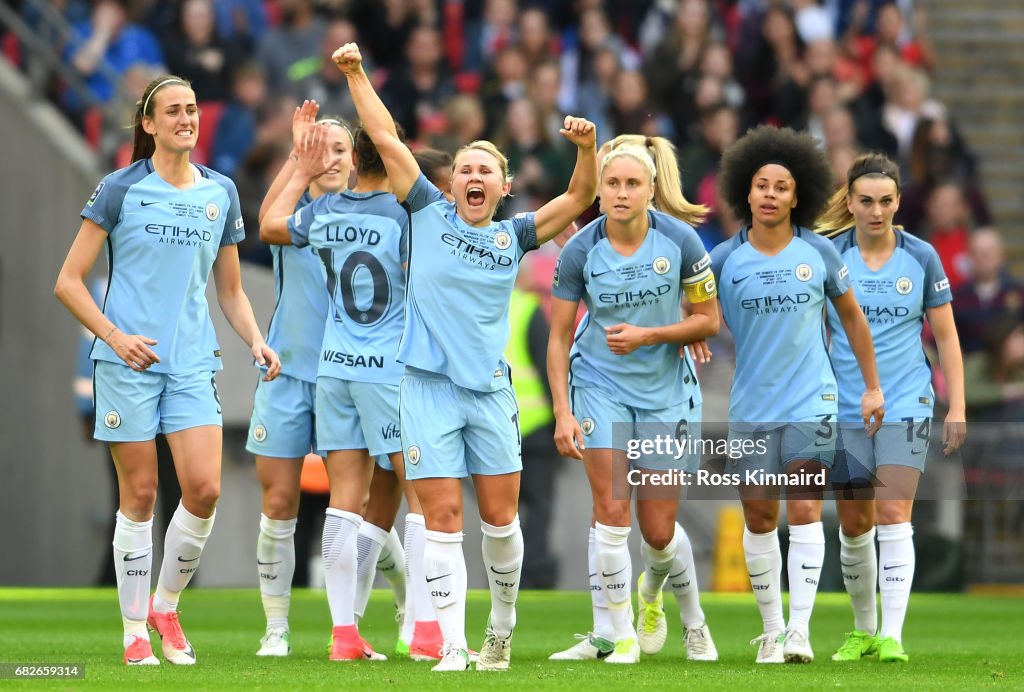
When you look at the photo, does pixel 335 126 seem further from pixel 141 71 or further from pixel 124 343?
pixel 141 71

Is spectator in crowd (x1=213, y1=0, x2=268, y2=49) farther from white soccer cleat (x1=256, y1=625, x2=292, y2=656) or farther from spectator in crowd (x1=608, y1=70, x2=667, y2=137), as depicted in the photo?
white soccer cleat (x1=256, y1=625, x2=292, y2=656)

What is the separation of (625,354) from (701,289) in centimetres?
46

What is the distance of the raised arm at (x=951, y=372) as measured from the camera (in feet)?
28.1

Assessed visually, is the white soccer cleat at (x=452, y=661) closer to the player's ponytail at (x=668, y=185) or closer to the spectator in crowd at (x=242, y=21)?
the player's ponytail at (x=668, y=185)

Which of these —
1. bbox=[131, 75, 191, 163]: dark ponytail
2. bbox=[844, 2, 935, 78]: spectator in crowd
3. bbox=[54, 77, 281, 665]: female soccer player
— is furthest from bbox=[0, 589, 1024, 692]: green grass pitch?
bbox=[844, 2, 935, 78]: spectator in crowd

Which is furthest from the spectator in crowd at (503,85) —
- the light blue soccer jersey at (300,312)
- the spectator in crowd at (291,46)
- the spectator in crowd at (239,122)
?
the light blue soccer jersey at (300,312)

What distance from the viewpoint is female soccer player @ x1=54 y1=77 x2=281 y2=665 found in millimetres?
7820

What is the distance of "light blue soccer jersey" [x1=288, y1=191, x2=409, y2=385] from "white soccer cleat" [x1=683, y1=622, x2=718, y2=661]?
1.88m

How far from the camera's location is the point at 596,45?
58.4 ft

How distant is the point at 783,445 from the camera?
8391 millimetres

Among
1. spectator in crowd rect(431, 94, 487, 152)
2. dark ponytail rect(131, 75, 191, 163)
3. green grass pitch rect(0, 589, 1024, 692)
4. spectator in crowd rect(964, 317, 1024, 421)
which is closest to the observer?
green grass pitch rect(0, 589, 1024, 692)

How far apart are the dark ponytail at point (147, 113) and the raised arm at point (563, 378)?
6.42 ft

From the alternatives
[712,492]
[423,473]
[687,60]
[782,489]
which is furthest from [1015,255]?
[423,473]

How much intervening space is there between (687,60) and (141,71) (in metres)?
5.18
